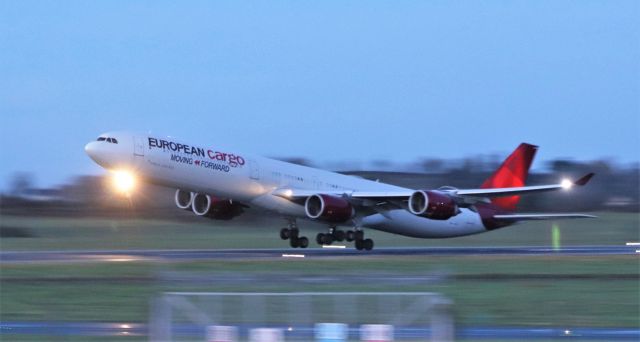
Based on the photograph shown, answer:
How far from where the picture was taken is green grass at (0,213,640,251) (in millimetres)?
44781

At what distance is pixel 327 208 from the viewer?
123 feet

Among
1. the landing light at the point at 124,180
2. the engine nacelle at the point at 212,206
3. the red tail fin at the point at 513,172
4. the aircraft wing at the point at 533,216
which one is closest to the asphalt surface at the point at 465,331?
the landing light at the point at 124,180

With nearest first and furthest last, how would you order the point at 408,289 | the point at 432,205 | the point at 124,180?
1. the point at 408,289
2. the point at 124,180
3. the point at 432,205

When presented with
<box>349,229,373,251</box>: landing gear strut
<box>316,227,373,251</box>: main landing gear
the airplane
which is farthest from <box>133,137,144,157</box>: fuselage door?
<box>349,229,373,251</box>: landing gear strut

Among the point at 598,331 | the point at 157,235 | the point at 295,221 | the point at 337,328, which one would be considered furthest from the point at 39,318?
the point at 157,235

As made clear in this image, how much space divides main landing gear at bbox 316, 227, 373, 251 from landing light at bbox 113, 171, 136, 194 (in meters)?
7.40

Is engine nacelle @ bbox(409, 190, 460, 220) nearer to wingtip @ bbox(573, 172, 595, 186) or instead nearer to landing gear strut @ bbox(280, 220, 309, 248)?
wingtip @ bbox(573, 172, 595, 186)

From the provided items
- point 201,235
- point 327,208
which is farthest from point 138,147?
point 201,235

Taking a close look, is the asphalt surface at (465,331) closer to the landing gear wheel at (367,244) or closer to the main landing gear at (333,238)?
the main landing gear at (333,238)

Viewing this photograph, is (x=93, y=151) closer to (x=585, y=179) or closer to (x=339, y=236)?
(x=339, y=236)

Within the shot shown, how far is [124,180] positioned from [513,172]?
55.8 feet

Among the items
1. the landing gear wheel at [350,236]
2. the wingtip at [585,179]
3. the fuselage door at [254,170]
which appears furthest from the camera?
the landing gear wheel at [350,236]

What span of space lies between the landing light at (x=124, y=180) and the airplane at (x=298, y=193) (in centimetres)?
3

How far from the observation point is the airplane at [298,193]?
35.4 metres
